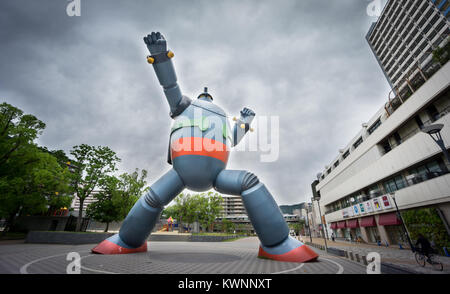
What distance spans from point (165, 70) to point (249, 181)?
14.8 feet

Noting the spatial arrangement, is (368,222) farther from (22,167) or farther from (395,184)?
(22,167)

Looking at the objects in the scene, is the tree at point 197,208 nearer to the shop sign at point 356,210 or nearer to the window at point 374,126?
the shop sign at point 356,210

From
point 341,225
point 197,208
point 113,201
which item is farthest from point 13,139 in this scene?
point 341,225

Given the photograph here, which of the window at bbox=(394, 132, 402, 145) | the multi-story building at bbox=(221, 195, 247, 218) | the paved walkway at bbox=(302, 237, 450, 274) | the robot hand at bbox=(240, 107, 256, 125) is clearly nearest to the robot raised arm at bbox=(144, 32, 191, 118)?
the robot hand at bbox=(240, 107, 256, 125)

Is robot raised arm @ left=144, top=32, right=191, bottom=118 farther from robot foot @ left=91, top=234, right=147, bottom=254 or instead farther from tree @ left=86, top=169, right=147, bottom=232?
tree @ left=86, top=169, right=147, bottom=232

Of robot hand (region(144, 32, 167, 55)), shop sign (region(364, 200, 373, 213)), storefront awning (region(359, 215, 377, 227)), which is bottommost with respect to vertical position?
storefront awning (region(359, 215, 377, 227))

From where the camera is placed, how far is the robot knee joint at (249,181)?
5.99m

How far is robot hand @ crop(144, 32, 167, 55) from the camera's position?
17.7ft

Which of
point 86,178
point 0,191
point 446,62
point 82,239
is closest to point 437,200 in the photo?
point 446,62

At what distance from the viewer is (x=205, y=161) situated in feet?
20.2

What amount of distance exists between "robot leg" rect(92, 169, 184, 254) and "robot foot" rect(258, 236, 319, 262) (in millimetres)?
3761

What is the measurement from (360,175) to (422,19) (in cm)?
3743

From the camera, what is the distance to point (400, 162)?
1502cm
